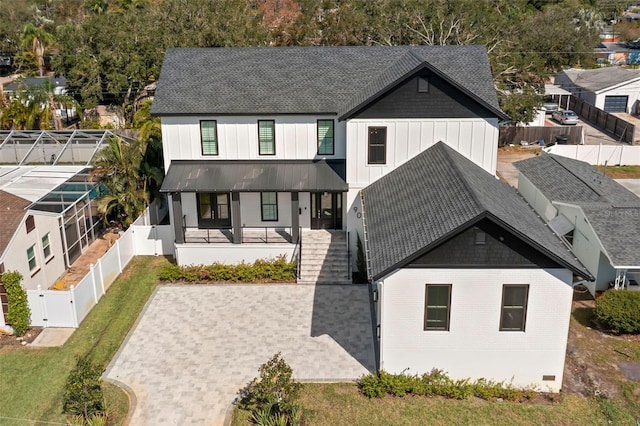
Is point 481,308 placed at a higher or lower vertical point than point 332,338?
higher

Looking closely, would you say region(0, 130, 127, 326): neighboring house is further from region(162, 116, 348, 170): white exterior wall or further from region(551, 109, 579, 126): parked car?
region(551, 109, 579, 126): parked car

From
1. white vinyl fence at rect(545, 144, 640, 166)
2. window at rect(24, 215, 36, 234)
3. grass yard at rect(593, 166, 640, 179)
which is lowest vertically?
grass yard at rect(593, 166, 640, 179)

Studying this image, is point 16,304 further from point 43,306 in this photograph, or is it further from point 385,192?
point 385,192

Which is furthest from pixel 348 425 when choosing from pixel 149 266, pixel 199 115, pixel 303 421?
pixel 199 115

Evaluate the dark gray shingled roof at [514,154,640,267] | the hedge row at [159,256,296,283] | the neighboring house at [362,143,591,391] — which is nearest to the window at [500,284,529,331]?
the neighboring house at [362,143,591,391]

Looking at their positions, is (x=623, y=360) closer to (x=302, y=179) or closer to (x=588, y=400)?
(x=588, y=400)
